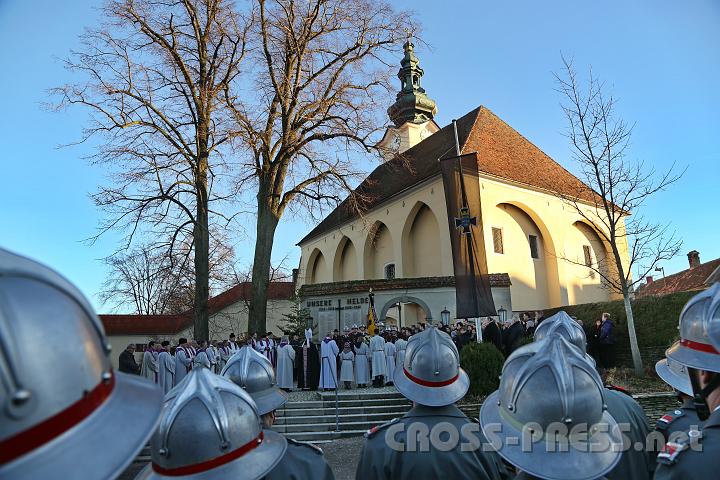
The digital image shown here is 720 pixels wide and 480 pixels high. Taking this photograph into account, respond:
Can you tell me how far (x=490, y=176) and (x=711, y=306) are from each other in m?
25.0

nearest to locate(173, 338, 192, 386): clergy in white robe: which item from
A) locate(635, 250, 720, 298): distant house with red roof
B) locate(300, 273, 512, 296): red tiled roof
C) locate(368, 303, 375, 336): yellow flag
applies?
locate(368, 303, 375, 336): yellow flag

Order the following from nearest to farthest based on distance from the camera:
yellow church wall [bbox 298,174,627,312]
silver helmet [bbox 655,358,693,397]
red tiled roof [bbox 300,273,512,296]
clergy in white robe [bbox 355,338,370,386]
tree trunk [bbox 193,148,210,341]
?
silver helmet [bbox 655,358,693,397], clergy in white robe [bbox 355,338,370,386], tree trunk [bbox 193,148,210,341], red tiled roof [bbox 300,273,512,296], yellow church wall [bbox 298,174,627,312]

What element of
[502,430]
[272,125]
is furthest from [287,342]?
[502,430]

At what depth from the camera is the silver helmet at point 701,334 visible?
2.60 meters

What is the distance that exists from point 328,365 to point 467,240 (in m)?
6.29

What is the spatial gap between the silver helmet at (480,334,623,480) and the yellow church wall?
23952mm

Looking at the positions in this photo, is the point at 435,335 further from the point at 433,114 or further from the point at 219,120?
the point at 433,114

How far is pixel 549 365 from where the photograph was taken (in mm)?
2273

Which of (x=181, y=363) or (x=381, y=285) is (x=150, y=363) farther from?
(x=381, y=285)

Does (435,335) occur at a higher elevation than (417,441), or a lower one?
higher

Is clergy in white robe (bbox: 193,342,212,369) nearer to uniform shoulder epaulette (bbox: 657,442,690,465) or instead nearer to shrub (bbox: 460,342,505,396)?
shrub (bbox: 460,342,505,396)

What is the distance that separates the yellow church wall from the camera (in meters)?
27.1

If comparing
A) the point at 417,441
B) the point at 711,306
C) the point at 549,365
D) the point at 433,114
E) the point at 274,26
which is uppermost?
the point at 433,114

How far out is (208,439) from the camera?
2168 mm
